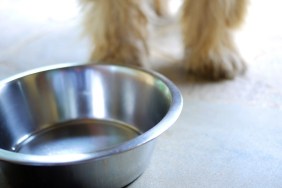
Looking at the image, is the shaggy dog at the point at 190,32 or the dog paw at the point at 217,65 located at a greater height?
the shaggy dog at the point at 190,32

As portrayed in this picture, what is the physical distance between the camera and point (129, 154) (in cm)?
75

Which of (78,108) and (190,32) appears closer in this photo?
(78,108)

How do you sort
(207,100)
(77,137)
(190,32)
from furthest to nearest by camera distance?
(190,32) → (207,100) → (77,137)

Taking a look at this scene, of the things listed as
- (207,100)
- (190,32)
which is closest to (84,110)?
(207,100)

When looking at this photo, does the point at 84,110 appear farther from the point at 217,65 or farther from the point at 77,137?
the point at 217,65

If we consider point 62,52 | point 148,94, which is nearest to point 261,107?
point 148,94

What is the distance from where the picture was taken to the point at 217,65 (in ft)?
4.14

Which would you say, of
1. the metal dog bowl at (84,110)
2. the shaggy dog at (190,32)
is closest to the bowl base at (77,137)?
the metal dog bowl at (84,110)

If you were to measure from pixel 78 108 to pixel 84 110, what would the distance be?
0.02 m

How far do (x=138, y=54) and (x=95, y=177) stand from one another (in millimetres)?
612

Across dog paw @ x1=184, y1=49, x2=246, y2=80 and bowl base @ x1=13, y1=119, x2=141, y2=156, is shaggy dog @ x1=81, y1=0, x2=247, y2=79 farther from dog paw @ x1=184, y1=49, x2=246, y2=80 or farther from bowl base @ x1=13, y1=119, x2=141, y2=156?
bowl base @ x1=13, y1=119, x2=141, y2=156

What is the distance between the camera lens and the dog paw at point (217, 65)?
1267mm

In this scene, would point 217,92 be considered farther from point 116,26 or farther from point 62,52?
point 62,52

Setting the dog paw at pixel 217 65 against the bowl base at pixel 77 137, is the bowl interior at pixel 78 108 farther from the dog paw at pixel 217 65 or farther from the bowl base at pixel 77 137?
the dog paw at pixel 217 65
